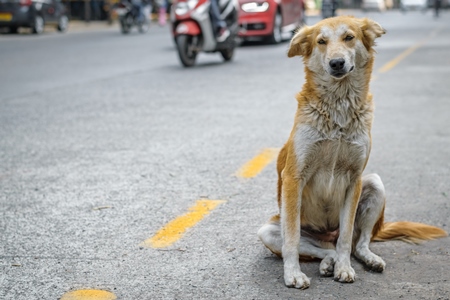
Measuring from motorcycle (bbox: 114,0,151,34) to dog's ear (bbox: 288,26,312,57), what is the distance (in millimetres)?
25463

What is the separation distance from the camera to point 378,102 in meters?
10.4

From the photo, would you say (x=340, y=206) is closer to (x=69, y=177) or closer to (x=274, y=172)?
(x=274, y=172)

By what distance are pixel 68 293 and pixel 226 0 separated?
1343 centimetres

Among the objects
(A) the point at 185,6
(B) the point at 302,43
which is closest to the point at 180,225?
(B) the point at 302,43

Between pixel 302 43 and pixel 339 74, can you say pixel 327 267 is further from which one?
pixel 302 43

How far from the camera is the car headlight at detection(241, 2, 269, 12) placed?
2109 cm

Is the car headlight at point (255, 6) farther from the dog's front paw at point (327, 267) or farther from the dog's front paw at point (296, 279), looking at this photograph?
the dog's front paw at point (296, 279)

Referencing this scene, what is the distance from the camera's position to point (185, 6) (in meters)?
15.7

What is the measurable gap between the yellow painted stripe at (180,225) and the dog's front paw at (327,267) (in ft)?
3.05

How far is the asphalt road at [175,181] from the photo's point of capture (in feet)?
13.0

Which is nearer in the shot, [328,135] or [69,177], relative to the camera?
[328,135]

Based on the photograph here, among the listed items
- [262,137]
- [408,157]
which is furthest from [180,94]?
[408,157]

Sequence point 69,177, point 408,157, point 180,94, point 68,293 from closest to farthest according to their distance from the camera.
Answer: point 68,293, point 69,177, point 408,157, point 180,94

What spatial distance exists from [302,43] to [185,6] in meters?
11.8
